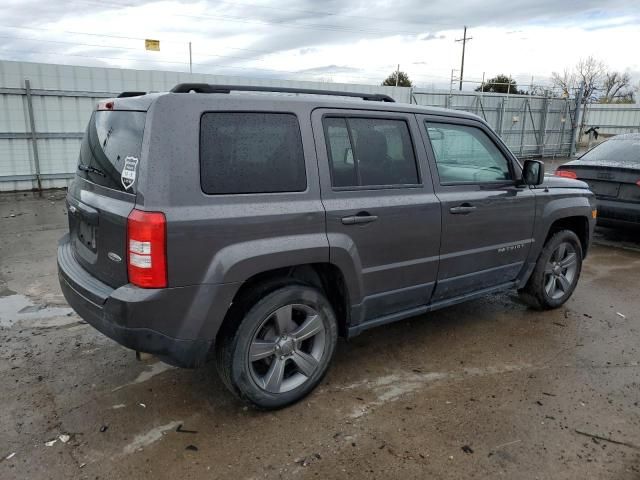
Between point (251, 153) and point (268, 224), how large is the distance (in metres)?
0.41

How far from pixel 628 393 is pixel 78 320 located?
4.32 m

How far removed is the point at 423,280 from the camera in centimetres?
367

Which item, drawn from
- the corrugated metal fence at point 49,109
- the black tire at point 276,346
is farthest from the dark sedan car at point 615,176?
the corrugated metal fence at point 49,109

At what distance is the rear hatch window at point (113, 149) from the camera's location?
270cm

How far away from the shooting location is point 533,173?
13.7ft

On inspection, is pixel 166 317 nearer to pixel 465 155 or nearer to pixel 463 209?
pixel 463 209

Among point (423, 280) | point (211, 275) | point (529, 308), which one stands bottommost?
point (529, 308)

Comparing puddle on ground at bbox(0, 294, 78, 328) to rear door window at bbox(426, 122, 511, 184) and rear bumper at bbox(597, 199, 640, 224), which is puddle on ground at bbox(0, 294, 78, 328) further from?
rear bumper at bbox(597, 199, 640, 224)

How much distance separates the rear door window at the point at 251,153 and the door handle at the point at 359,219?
347 millimetres

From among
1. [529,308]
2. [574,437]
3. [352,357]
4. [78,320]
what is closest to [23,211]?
[78,320]

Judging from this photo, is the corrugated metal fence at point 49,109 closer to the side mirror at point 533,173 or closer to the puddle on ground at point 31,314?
the puddle on ground at point 31,314

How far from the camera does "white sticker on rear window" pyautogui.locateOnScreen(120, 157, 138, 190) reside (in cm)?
264

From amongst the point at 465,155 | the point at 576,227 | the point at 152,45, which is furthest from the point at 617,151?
the point at 152,45

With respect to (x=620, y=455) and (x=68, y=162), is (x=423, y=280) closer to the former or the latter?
(x=620, y=455)
